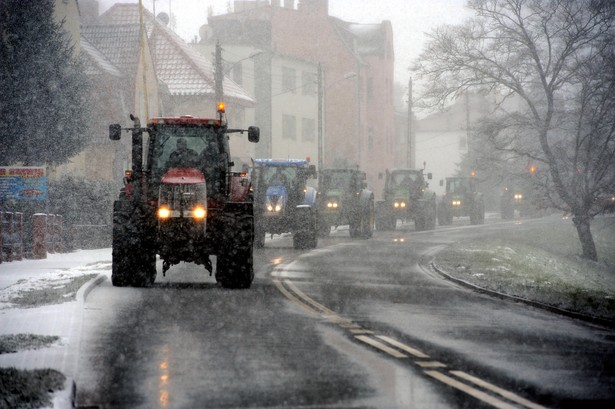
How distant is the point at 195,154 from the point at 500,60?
26801 mm

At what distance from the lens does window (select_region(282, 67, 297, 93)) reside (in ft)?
236

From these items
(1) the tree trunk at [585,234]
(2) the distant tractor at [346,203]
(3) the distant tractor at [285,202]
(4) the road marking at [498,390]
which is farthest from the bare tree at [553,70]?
(4) the road marking at [498,390]

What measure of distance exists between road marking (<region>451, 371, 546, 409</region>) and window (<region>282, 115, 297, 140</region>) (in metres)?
61.9

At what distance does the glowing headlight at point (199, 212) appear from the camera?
57.9 ft

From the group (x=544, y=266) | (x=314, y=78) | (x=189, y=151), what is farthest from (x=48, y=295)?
(x=314, y=78)

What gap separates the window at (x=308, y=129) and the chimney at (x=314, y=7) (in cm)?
953

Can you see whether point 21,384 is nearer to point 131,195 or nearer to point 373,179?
point 131,195

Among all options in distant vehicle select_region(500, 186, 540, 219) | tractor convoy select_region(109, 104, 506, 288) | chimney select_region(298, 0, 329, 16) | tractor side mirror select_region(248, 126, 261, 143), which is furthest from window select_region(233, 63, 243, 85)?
tractor side mirror select_region(248, 126, 261, 143)

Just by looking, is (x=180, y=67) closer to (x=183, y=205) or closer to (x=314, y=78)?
(x=314, y=78)

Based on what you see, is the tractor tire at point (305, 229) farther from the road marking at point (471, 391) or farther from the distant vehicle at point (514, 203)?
the distant vehicle at point (514, 203)

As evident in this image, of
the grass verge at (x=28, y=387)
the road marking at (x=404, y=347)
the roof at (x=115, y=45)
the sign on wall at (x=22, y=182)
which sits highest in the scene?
the roof at (x=115, y=45)

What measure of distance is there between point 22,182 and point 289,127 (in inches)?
1857

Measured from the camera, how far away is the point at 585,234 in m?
43.0

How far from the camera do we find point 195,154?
18844 mm
